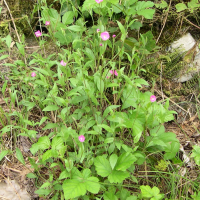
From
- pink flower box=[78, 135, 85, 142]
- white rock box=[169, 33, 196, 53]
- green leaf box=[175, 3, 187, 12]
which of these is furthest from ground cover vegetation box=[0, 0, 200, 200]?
green leaf box=[175, 3, 187, 12]

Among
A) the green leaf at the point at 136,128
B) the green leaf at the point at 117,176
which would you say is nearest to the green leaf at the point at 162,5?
the green leaf at the point at 136,128

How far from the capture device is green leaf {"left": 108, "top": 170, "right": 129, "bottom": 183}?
1530mm

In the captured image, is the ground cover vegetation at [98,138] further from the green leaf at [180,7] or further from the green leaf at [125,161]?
the green leaf at [180,7]

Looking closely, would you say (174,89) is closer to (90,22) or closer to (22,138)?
(90,22)

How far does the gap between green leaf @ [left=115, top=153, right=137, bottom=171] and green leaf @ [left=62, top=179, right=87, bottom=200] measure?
0.94 feet

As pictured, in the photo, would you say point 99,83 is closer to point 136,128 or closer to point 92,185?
point 136,128

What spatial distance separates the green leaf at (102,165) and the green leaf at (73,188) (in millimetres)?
173

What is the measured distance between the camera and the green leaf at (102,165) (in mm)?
1597

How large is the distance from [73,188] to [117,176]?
1.06 feet

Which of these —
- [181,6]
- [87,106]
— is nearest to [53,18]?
[87,106]

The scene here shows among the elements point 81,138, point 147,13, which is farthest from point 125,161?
point 147,13

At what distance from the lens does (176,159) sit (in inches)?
74.4

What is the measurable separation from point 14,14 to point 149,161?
2.18m

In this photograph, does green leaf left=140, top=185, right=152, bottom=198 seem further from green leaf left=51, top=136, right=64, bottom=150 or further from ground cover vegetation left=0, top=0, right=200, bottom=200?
green leaf left=51, top=136, right=64, bottom=150
